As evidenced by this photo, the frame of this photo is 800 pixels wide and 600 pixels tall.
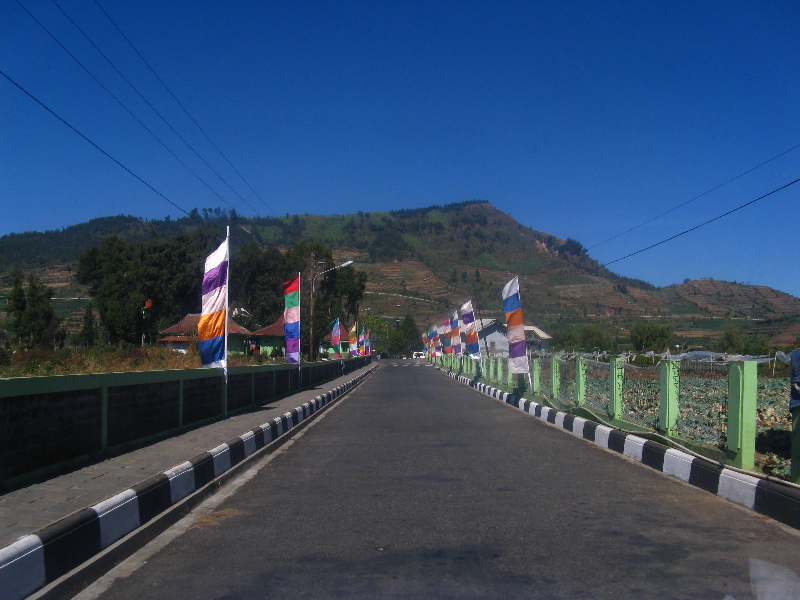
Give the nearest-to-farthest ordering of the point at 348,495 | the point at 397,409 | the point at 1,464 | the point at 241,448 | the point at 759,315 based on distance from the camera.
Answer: the point at 1,464
the point at 348,495
the point at 241,448
the point at 397,409
the point at 759,315

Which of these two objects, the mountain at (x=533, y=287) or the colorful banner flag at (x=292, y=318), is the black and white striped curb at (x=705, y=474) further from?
the mountain at (x=533, y=287)

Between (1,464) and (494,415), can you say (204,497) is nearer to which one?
(1,464)

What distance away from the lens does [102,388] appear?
24.9 ft

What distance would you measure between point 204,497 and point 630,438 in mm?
6002

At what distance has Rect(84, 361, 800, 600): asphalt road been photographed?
389cm

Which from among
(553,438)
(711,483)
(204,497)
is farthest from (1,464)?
(553,438)

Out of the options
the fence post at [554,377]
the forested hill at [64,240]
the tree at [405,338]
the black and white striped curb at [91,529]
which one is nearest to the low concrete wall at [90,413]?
the black and white striped curb at [91,529]

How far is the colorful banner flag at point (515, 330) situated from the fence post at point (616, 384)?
5996mm

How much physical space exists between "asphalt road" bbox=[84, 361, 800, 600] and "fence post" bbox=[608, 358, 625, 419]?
2.29 m

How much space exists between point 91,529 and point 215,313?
8098 mm

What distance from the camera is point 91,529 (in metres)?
4.36

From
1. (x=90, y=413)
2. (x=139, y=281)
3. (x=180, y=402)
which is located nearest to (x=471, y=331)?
(x=180, y=402)

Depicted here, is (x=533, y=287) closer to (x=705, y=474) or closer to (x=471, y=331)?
(x=471, y=331)

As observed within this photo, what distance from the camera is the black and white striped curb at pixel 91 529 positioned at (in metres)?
3.54
